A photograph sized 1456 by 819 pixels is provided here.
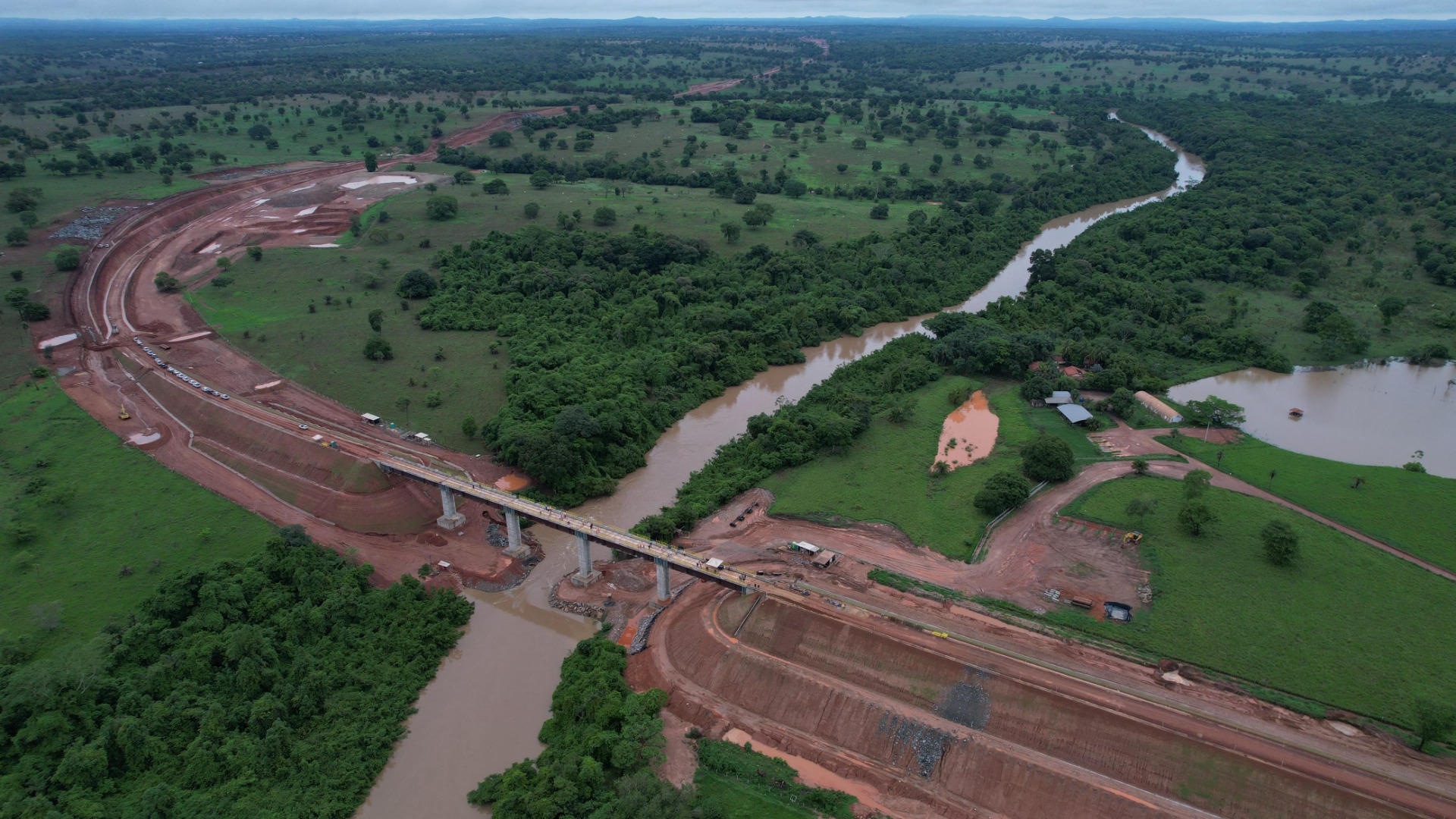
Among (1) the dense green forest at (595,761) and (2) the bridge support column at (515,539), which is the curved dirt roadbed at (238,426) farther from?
(1) the dense green forest at (595,761)

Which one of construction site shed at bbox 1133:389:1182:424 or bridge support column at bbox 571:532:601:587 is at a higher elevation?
construction site shed at bbox 1133:389:1182:424

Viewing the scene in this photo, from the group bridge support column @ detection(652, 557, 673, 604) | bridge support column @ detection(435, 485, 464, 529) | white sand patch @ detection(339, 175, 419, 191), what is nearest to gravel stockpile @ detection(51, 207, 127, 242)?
white sand patch @ detection(339, 175, 419, 191)

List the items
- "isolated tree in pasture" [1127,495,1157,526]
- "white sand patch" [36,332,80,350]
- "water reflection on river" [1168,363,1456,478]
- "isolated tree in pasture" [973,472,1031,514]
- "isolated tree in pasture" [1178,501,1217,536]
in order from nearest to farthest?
1. "isolated tree in pasture" [1178,501,1217,536]
2. "isolated tree in pasture" [1127,495,1157,526]
3. "isolated tree in pasture" [973,472,1031,514]
4. "water reflection on river" [1168,363,1456,478]
5. "white sand patch" [36,332,80,350]

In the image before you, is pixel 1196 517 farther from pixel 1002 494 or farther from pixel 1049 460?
pixel 1002 494

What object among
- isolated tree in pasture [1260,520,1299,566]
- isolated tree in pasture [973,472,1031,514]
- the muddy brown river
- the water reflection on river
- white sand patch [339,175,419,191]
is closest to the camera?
the muddy brown river

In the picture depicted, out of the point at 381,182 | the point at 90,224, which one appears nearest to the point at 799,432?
the point at 90,224

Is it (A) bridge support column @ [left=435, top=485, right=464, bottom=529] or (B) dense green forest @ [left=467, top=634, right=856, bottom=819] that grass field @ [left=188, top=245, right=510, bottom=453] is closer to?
(A) bridge support column @ [left=435, top=485, right=464, bottom=529]

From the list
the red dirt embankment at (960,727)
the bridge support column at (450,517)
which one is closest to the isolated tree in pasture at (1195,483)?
A: the red dirt embankment at (960,727)
